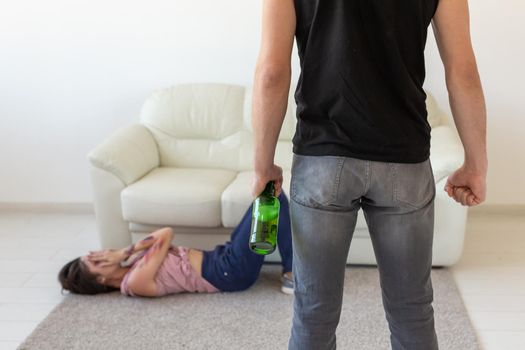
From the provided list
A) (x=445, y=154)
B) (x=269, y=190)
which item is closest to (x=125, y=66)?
(x=445, y=154)

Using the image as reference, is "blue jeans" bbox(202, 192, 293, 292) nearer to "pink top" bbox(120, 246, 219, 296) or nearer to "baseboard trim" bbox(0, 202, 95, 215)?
"pink top" bbox(120, 246, 219, 296)

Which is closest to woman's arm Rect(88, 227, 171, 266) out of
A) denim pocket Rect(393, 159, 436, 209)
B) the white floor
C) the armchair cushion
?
the armchair cushion

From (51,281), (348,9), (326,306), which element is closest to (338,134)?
(348,9)

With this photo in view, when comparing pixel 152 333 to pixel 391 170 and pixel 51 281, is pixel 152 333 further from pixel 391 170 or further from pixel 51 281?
pixel 391 170

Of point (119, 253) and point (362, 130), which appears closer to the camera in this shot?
point (362, 130)

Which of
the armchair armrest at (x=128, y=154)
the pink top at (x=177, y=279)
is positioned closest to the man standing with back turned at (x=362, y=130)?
the pink top at (x=177, y=279)

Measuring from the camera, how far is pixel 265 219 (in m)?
1.29

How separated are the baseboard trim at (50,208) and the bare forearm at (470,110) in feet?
8.69

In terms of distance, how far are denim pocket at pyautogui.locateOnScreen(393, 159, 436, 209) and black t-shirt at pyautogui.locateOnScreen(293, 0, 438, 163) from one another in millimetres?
20

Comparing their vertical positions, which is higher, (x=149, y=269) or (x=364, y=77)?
(x=364, y=77)

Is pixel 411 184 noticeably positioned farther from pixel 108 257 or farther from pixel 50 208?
pixel 50 208

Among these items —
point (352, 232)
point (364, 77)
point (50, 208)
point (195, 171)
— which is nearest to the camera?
point (364, 77)

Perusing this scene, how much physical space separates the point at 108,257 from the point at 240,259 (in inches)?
21.7

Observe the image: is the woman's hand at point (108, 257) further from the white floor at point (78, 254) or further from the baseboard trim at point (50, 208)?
the baseboard trim at point (50, 208)
